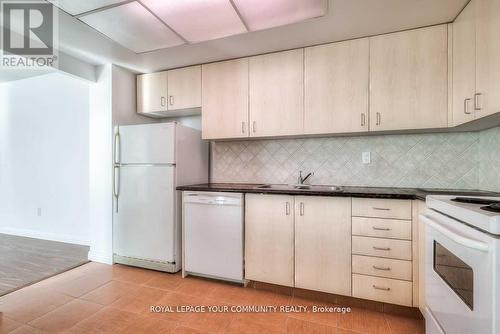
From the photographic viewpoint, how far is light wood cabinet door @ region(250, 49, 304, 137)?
2357mm

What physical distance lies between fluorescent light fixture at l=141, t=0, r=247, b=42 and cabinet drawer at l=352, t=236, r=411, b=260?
1.96 metres

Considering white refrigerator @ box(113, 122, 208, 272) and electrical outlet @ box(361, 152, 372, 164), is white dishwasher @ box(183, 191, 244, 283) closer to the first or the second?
white refrigerator @ box(113, 122, 208, 272)

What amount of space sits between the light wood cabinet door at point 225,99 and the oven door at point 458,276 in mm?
1814

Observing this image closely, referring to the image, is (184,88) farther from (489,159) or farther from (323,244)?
(489,159)

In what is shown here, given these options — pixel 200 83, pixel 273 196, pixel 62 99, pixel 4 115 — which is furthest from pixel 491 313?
pixel 4 115

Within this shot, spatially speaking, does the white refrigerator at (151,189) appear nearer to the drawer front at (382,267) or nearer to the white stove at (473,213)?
the drawer front at (382,267)

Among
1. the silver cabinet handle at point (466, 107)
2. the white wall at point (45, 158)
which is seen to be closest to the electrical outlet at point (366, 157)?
the silver cabinet handle at point (466, 107)

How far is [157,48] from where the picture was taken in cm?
228

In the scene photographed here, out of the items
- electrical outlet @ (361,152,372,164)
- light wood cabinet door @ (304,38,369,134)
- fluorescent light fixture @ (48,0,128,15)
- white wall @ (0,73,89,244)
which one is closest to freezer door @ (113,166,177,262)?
white wall @ (0,73,89,244)

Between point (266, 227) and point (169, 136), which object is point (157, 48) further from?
point (266, 227)

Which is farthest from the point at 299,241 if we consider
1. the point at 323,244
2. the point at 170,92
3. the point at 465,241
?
the point at 170,92

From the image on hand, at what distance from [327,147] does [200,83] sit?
5.25ft

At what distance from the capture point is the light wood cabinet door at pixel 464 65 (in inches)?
64.6

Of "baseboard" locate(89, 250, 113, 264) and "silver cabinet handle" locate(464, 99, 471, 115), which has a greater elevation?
"silver cabinet handle" locate(464, 99, 471, 115)
